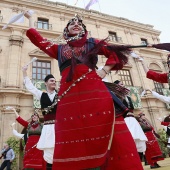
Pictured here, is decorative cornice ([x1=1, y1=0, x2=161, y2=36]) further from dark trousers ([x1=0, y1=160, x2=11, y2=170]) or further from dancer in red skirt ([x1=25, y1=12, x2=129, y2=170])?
dancer in red skirt ([x1=25, y1=12, x2=129, y2=170])

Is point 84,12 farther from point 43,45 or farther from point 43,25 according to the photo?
point 43,45

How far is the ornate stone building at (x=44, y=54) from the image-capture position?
1017 centimetres

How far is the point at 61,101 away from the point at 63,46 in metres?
0.69

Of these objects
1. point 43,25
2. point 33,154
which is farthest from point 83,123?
point 43,25

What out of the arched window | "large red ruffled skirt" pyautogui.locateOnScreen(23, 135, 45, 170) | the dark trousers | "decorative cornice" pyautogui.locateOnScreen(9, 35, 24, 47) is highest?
"decorative cornice" pyautogui.locateOnScreen(9, 35, 24, 47)

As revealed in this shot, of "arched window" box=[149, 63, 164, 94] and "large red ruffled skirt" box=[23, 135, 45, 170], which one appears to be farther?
"arched window" box=[149, 63, 164, 94]

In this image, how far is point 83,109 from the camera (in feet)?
4.73

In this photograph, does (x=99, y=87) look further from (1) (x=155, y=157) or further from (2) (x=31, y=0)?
(2) (x=31, y=0)

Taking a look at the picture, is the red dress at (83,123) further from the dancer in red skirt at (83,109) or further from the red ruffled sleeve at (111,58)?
the red ruffled sleeve at (111,58)

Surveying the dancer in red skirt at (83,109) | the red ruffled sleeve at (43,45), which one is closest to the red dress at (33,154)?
the red ruffled sleeve at (43,45)

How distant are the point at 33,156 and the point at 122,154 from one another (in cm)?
351

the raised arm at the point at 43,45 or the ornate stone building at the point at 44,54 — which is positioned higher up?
the ornate stone building at the point at 44,54

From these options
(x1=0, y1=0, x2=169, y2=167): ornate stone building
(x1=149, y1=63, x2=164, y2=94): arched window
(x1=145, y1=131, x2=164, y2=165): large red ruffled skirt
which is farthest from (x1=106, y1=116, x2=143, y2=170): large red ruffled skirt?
(x1=149, y1=63, x2=164, y2=94): arched window

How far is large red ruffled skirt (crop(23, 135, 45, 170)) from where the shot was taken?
4.21m
